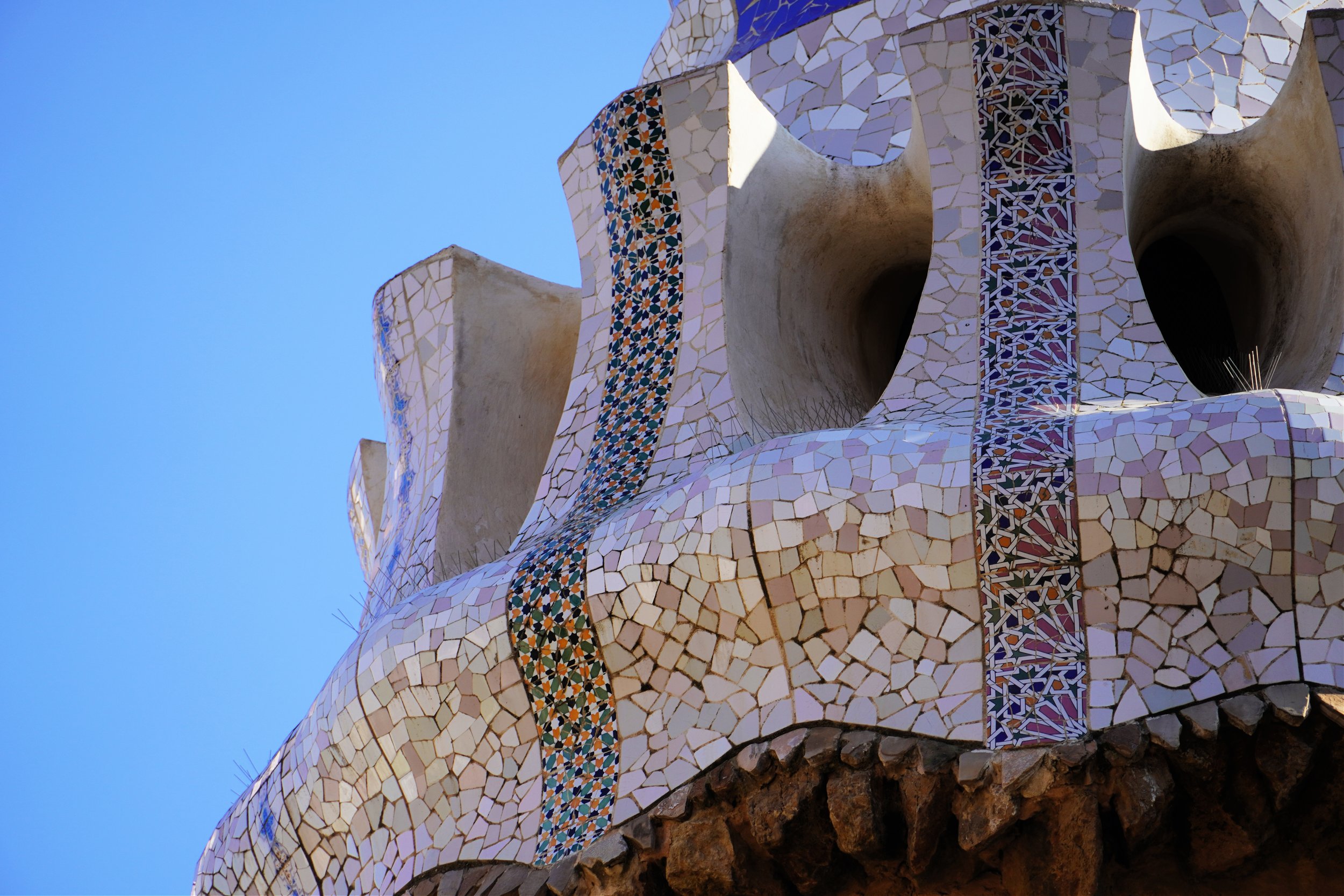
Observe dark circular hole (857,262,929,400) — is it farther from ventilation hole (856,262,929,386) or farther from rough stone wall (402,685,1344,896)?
rough stone wall (402,685,1344,896)

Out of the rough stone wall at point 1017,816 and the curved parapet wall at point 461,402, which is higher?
the curved parapet wall at point 461,402

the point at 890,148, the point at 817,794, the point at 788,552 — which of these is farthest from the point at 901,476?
the point at 890,148

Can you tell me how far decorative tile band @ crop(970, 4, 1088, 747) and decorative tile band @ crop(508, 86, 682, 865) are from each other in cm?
125

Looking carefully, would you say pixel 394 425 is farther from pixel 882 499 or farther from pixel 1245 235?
pixel 1245 235

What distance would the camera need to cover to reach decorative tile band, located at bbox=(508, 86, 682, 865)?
20.3ft

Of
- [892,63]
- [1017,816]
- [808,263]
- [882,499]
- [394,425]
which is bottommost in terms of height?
[1017,816]

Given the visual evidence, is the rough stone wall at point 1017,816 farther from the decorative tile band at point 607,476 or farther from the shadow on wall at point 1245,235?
the shadow on wall at point 1245,235

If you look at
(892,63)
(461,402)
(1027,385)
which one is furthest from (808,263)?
(1027,385)

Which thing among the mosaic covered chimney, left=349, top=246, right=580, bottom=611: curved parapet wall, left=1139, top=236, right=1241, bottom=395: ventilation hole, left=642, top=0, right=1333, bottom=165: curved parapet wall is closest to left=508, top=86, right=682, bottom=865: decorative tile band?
the mosaic covered chimney

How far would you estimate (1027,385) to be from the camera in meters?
6.50

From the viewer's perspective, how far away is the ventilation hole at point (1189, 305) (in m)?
8.30

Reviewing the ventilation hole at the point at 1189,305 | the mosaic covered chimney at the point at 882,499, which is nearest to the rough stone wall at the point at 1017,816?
the mosaic covered chimney at the point at 882,499

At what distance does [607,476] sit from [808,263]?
4.63 ft

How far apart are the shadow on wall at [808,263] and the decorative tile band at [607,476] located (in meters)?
0.28
